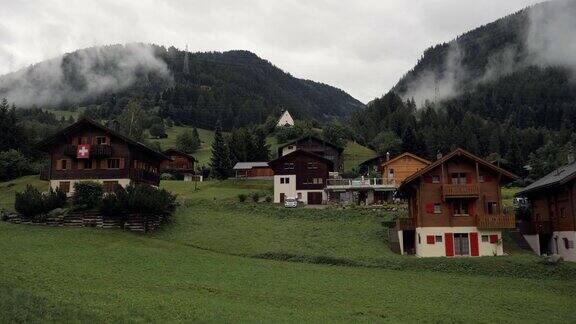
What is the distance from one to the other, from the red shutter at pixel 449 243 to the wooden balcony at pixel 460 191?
3.45 m

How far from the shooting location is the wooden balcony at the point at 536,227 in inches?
1869

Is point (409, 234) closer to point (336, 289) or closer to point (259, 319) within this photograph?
point (336, 289)

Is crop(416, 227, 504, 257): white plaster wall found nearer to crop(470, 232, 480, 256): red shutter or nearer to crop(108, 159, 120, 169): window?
crop(470, 232, 480, 256): red shutter

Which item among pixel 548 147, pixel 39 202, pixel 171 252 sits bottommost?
pixel 171 252

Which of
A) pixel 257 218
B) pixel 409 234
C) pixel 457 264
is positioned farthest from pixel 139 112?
pixel 457 264

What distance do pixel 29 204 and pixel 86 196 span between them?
5.25 metres

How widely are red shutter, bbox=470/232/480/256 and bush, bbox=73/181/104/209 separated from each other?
35.1m

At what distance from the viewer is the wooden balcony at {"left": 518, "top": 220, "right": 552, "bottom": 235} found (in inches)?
1869

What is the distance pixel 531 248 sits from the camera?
158ft

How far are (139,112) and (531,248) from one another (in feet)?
416

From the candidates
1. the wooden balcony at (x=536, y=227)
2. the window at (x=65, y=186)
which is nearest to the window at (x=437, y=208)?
the wooden balcony at (x=536, y=227)

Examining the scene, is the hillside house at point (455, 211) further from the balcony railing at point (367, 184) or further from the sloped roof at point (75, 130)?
the sloped roof at point (75, 130)

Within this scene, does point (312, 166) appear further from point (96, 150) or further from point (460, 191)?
point (460, 191)

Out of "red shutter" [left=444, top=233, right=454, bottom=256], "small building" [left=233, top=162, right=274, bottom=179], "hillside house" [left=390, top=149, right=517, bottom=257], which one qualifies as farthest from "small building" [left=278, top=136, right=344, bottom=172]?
"red shutter" [left=444, top=233, right=454, bottom=256]
